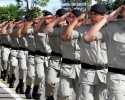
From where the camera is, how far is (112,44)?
6.02m

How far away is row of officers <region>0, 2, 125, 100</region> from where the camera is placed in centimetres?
600

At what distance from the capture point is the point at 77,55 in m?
7.71

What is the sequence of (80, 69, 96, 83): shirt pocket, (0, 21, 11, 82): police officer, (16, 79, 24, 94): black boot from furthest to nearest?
(0, 21, 11, 82): police officer, (16, 79, 24, 94): black boot, (80, 69, 96, 83): shirt pocket

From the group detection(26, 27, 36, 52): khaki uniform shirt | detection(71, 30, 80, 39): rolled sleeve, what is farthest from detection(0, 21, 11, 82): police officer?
detection(71, 30, 80, 39): rolled sleeve

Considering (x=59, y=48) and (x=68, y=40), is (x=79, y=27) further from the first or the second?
(x=59, y=48)

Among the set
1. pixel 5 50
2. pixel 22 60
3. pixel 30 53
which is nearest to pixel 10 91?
pixel 22 60

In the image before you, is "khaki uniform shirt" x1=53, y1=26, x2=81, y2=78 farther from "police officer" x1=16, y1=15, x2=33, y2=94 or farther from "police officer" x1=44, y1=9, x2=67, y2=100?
"police officer" x1=16, y1=15, x2=33, y2=94

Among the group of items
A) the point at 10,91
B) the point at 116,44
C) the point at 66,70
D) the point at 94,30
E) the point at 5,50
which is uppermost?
the point at 94,30

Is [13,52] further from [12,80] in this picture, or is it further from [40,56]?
[40,56]

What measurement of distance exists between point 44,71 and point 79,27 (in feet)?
9.23

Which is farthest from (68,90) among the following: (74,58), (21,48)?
(21,48)

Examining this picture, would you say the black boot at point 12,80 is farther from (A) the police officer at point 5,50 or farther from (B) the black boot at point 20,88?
(A) the police officer at point 5,50

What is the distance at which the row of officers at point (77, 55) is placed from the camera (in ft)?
19.7

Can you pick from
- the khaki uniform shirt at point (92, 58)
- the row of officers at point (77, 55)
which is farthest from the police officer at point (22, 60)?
the khaki uniform shirt at point (92, 58)
